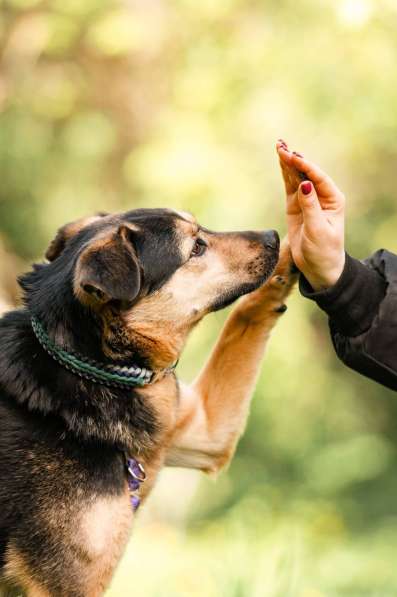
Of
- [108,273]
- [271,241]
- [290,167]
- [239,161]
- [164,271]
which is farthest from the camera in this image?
[239,161]

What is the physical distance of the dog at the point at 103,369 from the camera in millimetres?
3213

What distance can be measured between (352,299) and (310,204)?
370 millimetres

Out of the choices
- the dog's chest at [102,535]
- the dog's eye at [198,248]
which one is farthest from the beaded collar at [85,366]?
the dog's eye at [198,248]

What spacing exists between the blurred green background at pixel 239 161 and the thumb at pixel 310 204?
410 centimetres

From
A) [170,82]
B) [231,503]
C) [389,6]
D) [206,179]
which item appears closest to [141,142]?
[170,82]

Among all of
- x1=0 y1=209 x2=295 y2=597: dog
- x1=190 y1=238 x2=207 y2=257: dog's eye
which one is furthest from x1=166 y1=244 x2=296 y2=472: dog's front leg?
x1=190 y1=238 x2=207 y2=257: dog's eye

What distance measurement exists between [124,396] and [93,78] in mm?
6144

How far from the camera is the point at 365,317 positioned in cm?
327

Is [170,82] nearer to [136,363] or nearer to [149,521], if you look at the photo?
[149,521]

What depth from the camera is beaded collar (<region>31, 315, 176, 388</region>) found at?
11.1 ft

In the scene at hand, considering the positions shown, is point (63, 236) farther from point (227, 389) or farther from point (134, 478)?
point (134, 478)

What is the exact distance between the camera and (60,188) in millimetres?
8531

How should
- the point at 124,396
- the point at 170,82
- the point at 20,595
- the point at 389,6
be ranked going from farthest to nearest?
the point at 170,82 < the point at 389,6 < the point at 124,396 < the point at 20,595

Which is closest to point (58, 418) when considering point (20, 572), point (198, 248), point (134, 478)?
point (134, 478)
